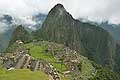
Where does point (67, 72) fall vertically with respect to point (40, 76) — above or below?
below

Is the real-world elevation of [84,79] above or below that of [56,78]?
below

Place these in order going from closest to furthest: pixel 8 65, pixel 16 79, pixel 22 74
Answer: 1. pixel 16 79
2. pixel 22 74
3. pixel 8 65

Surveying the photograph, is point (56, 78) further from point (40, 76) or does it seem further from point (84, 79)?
point (84, 79)

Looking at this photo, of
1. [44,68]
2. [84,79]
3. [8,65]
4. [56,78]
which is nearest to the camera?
[56,78]

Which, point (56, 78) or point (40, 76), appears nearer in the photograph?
point (40, 76)

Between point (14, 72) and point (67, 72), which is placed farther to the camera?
point (67, 72)

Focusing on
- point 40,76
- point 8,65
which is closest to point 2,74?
point 40,76

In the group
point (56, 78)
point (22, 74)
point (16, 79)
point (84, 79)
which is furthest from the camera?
point (84, 79)

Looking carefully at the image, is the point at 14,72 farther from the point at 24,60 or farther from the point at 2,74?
the point at 24,60

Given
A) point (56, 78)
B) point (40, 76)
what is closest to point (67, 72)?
point (56, 78)
